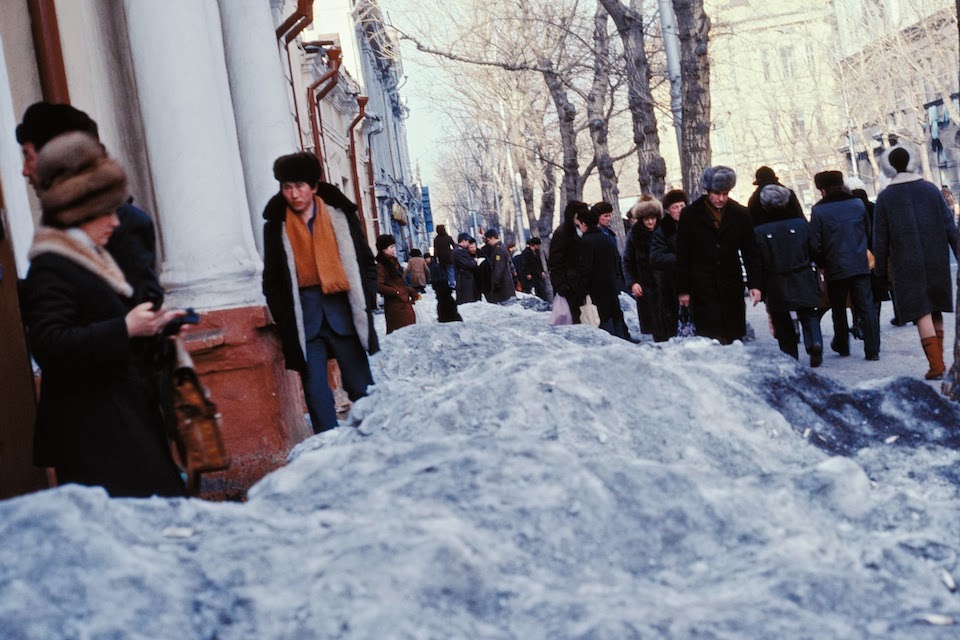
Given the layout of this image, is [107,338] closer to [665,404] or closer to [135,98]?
[665,404]

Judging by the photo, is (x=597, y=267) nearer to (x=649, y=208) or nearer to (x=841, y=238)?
(x=649, y=208)

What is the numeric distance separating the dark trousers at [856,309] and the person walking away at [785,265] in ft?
1.52

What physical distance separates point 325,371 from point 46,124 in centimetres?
349

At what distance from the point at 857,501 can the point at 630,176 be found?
301ft

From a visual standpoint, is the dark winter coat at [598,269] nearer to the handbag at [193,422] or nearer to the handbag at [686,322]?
the handbag at [686,322]

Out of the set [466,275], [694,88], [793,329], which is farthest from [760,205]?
[466,275]

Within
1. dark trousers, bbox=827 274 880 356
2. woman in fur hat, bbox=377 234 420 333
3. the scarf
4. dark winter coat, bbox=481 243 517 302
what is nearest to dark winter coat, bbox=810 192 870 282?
dark trousers, bbox=827 274 880 356

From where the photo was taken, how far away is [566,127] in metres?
28.7

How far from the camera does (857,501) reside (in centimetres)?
507

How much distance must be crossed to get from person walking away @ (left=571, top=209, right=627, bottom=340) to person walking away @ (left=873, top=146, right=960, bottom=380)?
3257 mm

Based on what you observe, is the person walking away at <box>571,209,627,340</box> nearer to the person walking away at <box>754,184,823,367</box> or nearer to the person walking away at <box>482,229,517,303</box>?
the person walking away at <box>754,184,823,367</box>

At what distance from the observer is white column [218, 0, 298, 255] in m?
10.3

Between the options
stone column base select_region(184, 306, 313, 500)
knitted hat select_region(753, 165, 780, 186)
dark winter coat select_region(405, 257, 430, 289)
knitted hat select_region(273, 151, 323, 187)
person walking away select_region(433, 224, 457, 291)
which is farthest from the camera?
dark winter coat select_region(405, 257, 430, 289)

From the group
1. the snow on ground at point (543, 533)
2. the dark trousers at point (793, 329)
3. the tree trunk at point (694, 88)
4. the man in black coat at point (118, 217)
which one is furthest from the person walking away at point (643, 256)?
the man in black coat at point (118, 217)
